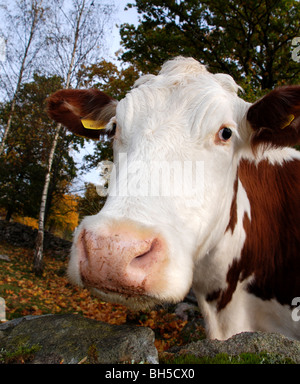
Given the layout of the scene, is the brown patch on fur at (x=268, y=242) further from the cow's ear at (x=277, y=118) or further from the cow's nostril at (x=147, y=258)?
the cow's nostril at (x=147, y=258)

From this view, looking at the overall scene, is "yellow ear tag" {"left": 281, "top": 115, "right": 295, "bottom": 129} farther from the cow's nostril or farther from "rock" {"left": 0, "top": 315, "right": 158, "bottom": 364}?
"rock" {"left": 0, "top": 315, "right": 158, "bottom": 364}

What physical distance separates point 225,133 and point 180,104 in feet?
1.26

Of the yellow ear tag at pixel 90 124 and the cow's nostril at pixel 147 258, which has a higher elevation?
the yellow ear tag at pixel 90 124

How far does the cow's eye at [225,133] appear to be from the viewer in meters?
2.02

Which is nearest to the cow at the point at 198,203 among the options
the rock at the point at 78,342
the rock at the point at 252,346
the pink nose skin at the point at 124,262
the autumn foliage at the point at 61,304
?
the pink nose skin at the point at 124,262

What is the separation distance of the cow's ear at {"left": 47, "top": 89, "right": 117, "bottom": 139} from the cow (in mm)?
11

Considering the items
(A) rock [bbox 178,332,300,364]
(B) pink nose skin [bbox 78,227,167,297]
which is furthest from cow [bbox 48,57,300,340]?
(A) rock [bbox 178,332,300,364]

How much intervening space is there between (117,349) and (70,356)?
323mm

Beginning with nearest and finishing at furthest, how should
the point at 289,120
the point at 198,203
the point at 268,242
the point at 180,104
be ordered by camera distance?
the point at 198,203 < the point at 180,104 < the point at 289,120 < the point at 268,242

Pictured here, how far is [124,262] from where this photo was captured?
1218 millimetres

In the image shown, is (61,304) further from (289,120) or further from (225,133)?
(289,120)

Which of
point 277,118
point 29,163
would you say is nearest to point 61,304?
point 277,118
